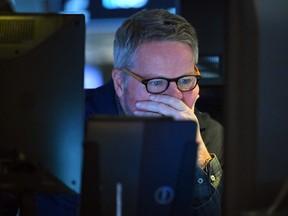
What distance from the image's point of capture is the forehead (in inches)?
69.6

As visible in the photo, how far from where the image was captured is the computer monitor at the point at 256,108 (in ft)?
2.77

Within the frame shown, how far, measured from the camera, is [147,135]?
3.36 ft

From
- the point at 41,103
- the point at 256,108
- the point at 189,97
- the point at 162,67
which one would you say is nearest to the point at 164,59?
the point at 162,67

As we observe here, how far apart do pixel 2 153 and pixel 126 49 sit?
835 millimetres

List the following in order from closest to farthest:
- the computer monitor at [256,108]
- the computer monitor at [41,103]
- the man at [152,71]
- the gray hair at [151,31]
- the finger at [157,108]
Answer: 1. the computer monitor at [256,108]
2. the computer monitor at [41,103]
3. the finger at [157,108]
4. the man at [152,71]
5. the gray hair at [151,31]

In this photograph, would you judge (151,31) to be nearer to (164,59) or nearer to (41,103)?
(164,59)

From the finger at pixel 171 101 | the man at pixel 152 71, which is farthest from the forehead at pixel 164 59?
the finger at pixel 171 101

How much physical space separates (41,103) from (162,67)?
711 mm

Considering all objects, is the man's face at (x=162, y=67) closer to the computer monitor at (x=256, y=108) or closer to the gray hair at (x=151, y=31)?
the gray hair at (x=151, y=31)

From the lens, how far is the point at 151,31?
1805 millimetres

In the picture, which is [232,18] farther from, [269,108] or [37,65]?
[37,65]

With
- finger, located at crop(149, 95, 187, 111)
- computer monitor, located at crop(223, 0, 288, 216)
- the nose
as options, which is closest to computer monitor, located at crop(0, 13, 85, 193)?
computer monitor, located at crop(223, 0, 288, 216)

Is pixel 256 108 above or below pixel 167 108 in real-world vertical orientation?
above

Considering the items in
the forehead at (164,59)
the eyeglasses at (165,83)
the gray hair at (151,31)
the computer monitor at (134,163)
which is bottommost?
the computer monitor at (134,163)
